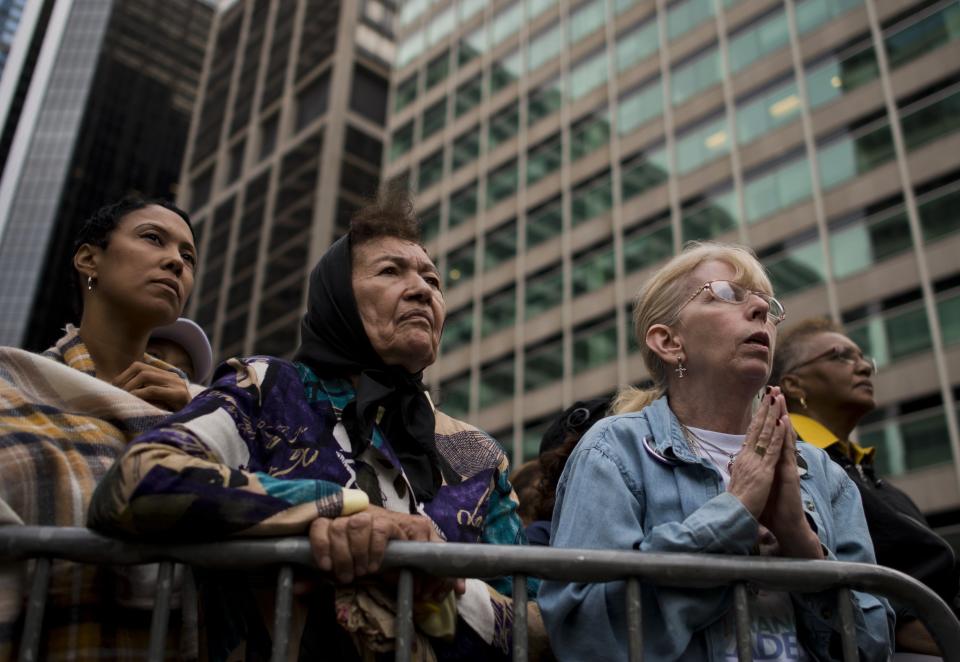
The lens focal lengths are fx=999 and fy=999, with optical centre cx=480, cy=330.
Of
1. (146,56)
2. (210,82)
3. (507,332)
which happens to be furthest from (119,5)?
(507,332)

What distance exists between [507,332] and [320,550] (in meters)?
35.2

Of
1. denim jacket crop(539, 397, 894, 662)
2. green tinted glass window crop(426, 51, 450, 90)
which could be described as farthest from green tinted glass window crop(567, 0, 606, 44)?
denim jacket crop(539, 397, 894, 662)

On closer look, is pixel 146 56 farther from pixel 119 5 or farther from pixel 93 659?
pixel 93 659

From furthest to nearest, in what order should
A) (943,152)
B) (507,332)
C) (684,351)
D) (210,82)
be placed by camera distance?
1. (210,82)
2. (507,332)
3. (943,152)
4. (684,351)

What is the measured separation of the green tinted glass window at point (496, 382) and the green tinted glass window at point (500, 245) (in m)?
4.34

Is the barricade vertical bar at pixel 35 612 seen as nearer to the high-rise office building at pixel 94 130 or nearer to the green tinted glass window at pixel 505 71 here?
the green tinted glass window at pixel 505 71

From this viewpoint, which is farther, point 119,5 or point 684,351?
point 119,5

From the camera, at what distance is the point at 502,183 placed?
4069 centimetres

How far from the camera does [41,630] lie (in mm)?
2344

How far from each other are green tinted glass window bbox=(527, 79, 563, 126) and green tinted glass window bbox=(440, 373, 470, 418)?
10.7 meters

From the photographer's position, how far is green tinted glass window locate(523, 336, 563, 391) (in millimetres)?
34778

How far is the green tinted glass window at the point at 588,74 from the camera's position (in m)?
37.6

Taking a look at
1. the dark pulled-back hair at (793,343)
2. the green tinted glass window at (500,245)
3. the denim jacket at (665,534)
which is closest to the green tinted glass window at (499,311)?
the green tinted glass window at (500,245)

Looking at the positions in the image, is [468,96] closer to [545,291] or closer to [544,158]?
[544,158]
